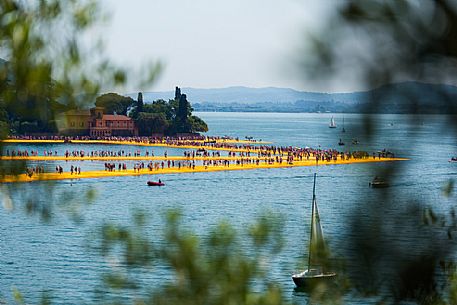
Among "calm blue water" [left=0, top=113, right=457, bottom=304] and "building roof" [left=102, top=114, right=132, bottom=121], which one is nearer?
"calm blue water" [left=0, top=113, right=457, bottom=304]

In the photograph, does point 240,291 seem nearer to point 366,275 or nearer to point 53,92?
point 366,275

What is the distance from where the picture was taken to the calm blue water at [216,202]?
2070 mm

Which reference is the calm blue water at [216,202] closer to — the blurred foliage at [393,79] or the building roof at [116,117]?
the blurred foliage at [393,79]

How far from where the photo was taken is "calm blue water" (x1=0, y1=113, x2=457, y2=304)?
2070 mm

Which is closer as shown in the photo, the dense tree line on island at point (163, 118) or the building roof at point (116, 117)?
the building roof at point (116, 117)

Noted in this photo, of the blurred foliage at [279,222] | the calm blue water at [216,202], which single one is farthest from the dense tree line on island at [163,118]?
the blurred foliage at [279,222]

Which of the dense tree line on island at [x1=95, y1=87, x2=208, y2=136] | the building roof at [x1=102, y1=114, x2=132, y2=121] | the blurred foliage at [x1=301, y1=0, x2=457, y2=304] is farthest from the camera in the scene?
the dense tree line on island at [x1=95, y1=87, x2=208, y2=136]

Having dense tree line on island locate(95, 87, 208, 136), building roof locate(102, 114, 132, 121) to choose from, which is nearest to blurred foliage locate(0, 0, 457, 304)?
building roof locate(102, 114, 132, 121)

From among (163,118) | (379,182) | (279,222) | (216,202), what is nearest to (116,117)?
(163,118)

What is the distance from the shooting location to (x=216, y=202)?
44812mm

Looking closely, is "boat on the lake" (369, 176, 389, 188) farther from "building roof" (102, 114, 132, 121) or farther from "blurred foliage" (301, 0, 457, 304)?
"building roof" (102, 114, 132, 121)

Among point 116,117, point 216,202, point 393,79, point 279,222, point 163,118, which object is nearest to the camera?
point 393,79

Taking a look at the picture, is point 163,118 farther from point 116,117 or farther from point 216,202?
point 216,202

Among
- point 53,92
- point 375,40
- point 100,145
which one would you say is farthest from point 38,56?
point 100,145
